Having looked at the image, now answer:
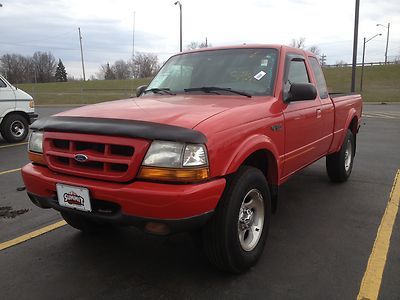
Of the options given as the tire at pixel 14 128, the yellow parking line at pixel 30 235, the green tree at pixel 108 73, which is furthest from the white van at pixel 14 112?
the green tree at pixel 108 73

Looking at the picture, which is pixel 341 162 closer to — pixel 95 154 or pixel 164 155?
pixel 164 155

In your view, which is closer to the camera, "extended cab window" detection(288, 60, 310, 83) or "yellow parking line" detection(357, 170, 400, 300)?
"yellow parking line" detection(357, 170, 400, 300)

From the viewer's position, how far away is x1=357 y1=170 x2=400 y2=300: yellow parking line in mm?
3043

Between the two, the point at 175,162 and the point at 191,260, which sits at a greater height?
the point at 175,162

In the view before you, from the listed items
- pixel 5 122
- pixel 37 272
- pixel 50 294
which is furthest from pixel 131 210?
pixel 5 122

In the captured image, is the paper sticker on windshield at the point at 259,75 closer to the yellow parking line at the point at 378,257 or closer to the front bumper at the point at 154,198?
the front bumper at the point at 154,198

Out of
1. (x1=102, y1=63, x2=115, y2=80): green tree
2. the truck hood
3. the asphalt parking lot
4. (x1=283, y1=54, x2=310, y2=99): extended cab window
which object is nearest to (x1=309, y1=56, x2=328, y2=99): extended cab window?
(x1=283, y1=54, x2=310, y2=99): extended cab window

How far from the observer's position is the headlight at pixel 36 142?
3.33 metres

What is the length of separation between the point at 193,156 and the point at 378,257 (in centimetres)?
201

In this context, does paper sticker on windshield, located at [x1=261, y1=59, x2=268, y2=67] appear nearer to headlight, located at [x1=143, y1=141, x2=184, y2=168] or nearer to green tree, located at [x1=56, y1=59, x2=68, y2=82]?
headlight, located at [x1=143, y1=141, x2=184, y2=168]

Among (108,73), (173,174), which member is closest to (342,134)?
(173,174)

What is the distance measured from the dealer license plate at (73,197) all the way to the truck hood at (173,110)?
578mm

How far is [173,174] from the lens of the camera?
2.73 meters

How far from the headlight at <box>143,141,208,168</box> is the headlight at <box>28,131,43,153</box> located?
1081 mm
